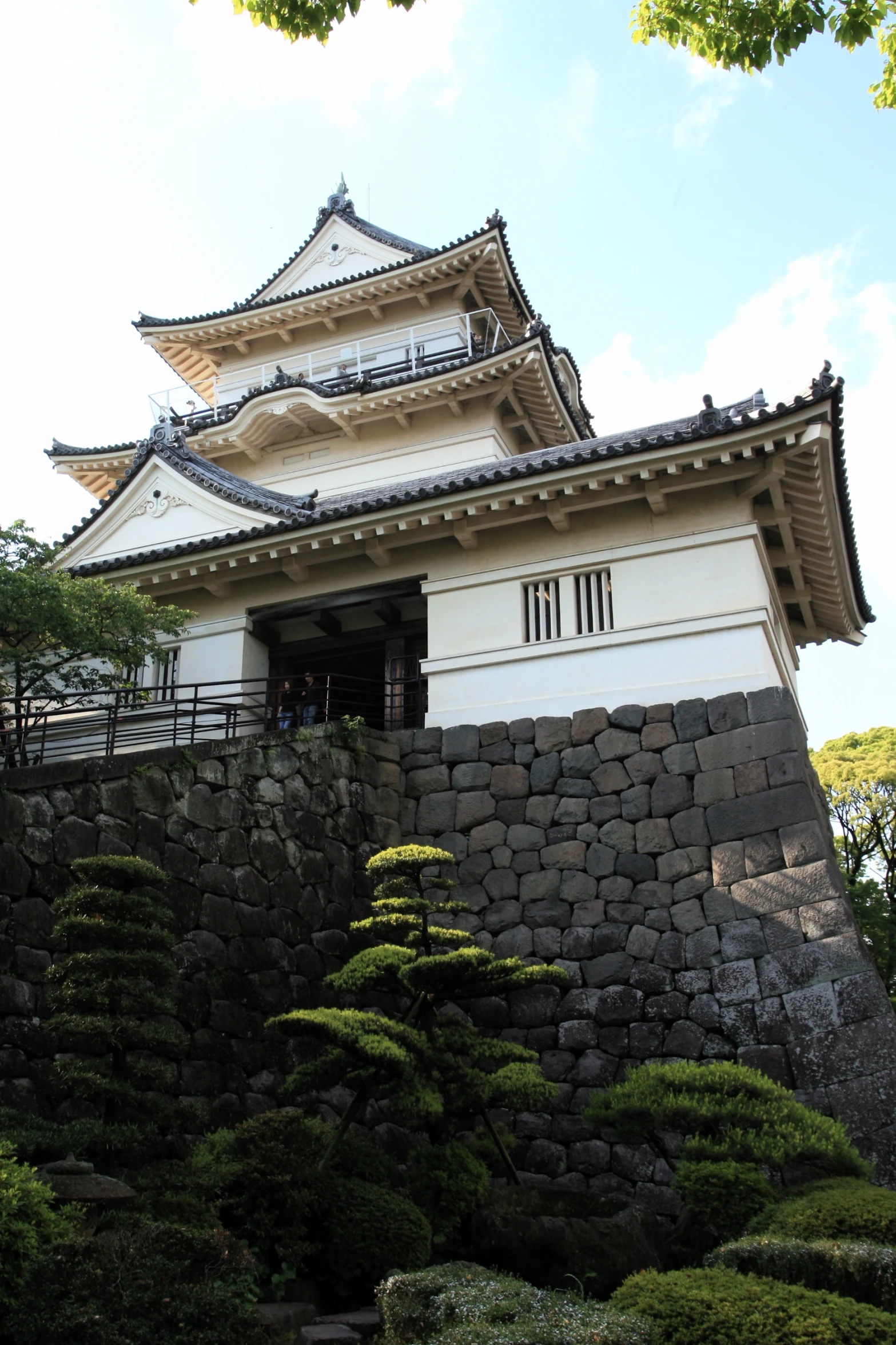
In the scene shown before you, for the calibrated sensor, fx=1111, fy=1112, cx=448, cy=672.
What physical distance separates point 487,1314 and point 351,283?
19.9 metres

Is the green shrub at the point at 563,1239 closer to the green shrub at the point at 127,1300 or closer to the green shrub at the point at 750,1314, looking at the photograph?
the green shrub at the point at 750,1314

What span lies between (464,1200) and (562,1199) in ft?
2.25

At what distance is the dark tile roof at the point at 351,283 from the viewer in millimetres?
20672

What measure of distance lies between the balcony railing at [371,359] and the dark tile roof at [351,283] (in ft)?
2.35

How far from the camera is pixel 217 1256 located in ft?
18.9

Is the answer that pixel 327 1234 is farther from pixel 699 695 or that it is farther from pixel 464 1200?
pixel 699 695

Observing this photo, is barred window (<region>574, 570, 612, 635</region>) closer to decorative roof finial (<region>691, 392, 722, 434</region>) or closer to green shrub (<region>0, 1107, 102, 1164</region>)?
decorative roof finial (<region>691, 392, 722, 434</region>)

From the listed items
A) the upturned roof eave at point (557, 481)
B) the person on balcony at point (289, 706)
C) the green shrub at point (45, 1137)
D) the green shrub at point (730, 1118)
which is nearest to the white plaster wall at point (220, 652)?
the person on balcony at point (289, 706)

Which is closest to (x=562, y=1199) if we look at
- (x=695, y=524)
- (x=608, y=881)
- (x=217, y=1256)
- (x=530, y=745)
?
(x=217, y=1256)

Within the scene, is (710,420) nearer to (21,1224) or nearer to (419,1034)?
(419,1034)

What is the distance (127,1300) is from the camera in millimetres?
5148

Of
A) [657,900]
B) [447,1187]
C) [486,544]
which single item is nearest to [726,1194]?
[447,1187]

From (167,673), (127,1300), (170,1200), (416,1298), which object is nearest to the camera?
(127,1300)

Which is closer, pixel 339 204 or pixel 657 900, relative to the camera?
pixel 657 900
